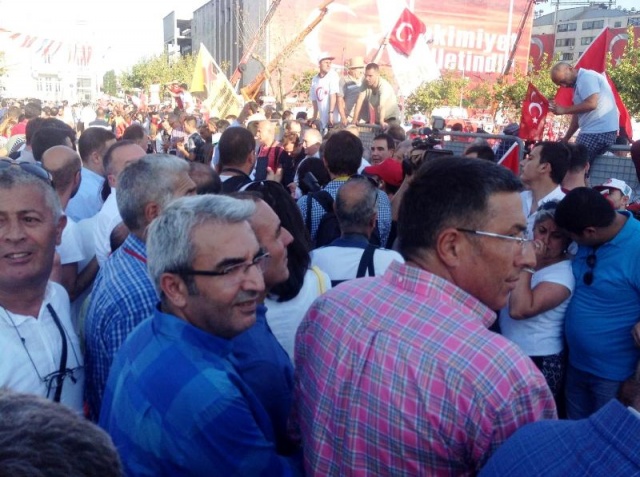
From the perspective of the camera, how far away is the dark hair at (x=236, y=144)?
5.19 m

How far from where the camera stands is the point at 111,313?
7.68ft

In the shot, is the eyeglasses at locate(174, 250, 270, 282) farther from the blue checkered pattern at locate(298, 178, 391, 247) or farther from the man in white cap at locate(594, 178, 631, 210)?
the man in white cap at locate(594, 178, 631, 210)

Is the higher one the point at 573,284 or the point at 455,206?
the point at 455,206

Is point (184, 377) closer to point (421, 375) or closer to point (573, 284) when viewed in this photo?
point (421, 375)

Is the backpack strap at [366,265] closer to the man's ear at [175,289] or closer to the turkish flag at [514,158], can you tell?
the man's ear at [175,289]

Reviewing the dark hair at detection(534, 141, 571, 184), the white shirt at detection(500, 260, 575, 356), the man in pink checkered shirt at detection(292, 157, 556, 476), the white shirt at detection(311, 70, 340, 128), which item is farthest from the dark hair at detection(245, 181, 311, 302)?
the white shirt at detection(311, 70, 340, 128)

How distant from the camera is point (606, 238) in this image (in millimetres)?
3230

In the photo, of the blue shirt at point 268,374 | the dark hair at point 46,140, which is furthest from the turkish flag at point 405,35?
the blue shirt at point 268,374

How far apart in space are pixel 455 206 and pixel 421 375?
485 millimetres

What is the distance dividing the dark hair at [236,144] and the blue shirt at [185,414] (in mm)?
3551

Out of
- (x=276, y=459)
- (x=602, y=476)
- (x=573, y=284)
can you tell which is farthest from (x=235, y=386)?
(x=573, y=284)

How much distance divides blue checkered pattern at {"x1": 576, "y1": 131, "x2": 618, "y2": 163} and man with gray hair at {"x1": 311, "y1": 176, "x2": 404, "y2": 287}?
3.63m

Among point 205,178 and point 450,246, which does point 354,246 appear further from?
point 450,246

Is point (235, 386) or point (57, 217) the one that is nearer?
point (235, 386)
